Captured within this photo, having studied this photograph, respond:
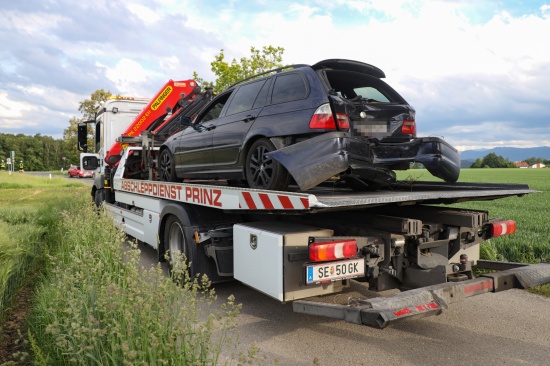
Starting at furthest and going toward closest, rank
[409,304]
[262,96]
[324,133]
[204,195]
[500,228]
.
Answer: [262,96] → [204,195] → [500,228] → [324,133] → [409,304]

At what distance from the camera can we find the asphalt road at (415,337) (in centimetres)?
356

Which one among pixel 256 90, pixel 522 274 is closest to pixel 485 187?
pixel 522 274

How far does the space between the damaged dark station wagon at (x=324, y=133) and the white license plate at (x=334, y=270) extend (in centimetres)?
74

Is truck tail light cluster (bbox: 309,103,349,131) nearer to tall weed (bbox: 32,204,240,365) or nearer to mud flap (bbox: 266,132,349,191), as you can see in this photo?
mud flap (bbox: 266,132,349,191)

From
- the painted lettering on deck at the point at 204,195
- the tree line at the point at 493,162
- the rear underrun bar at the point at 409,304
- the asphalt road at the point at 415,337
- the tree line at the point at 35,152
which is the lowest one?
the asphalt road at the point at 415,337

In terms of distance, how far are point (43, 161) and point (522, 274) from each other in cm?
11882

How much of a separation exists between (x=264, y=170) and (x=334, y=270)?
5.65 ft

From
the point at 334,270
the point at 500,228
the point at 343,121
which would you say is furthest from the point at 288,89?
the point at 500,228

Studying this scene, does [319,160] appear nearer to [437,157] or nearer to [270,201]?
[270,201]

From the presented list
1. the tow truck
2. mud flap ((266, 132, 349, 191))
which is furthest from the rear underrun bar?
mud flap ((266, 132, 349, 191))

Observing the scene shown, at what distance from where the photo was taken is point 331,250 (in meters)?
3.47

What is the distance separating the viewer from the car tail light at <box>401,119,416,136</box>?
188 inches

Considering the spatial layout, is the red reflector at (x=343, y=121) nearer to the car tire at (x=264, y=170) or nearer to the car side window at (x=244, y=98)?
the car tire at (x=264, y=170)

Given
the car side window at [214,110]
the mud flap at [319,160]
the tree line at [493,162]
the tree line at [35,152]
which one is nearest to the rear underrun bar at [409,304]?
the mud flap at [319,160]
